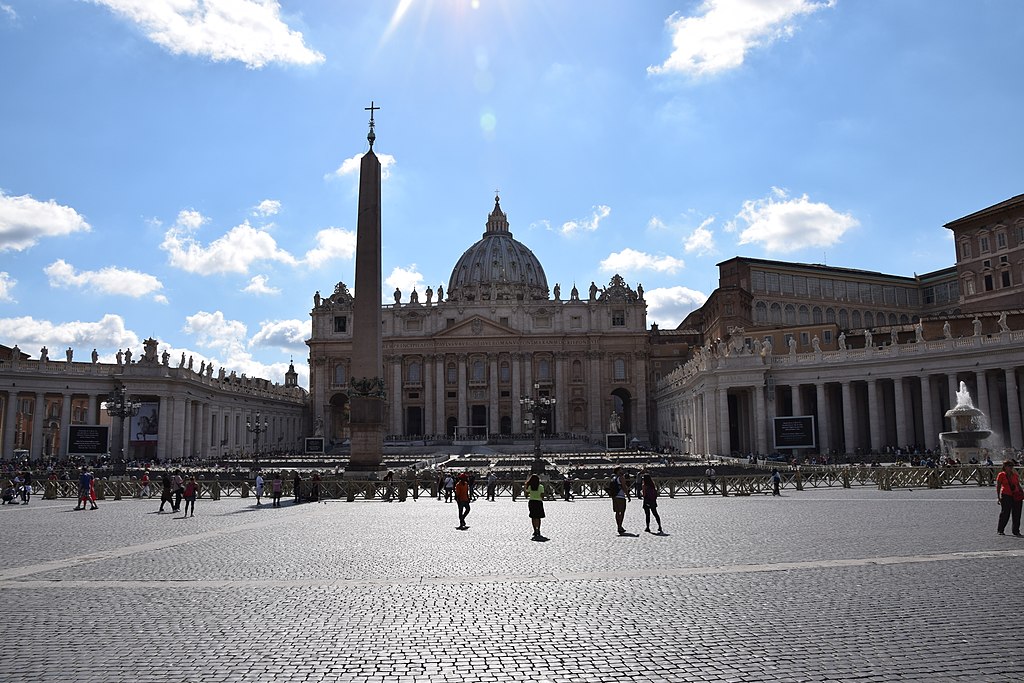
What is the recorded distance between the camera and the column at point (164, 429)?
175ft

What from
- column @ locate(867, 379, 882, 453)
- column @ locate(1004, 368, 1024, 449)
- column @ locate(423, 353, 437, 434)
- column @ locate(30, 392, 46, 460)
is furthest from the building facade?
column @ locate(1004, 368, 1024, 449)

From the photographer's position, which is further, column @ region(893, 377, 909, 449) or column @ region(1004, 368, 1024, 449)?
column @ region(893, 377, 909, 449)

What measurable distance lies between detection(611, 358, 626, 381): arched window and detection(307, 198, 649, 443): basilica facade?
12 cm

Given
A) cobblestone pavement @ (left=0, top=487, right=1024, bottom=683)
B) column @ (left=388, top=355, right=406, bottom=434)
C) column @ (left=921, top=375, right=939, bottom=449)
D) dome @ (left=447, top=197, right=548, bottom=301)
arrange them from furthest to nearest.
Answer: dome @ (left=447, top=197, right=548, bottom=301) < column @ (left=388, top=355, right=406, bottom=434) < column @ (left=921, top=375, right=939, bottom=449) < cobblestone pavement @ (left=0, top=487, right=1024, bottom=683)

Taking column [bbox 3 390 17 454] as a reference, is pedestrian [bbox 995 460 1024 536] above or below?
below

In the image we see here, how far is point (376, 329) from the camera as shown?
29266 millimetres

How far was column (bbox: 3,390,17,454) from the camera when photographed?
4959 centimetres

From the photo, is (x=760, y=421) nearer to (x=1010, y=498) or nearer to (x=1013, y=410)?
(x=1013, y=410)

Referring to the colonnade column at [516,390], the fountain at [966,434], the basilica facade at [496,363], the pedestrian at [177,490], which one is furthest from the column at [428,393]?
the pedestrian at [177,490]

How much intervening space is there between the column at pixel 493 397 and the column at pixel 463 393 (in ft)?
8.48

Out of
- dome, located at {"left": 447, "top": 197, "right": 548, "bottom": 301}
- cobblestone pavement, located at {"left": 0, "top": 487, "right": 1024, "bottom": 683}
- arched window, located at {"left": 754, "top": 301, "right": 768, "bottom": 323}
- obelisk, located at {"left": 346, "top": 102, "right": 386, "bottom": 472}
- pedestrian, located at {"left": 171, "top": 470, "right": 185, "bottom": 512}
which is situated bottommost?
cobblestone pavement, located at {"left": 0, "top": 487, "right": 1024, "bottom": 683}

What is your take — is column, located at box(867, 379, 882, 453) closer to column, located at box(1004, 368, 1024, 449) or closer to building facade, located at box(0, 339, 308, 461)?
column, located at box(1004, 368, 1024, 449)

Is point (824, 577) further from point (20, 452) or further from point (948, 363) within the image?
point (20, 452)

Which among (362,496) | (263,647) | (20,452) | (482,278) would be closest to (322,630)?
(263,647)
